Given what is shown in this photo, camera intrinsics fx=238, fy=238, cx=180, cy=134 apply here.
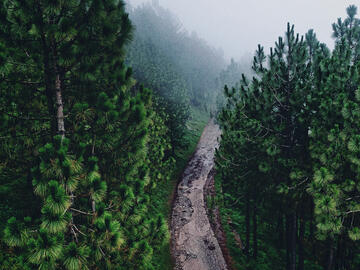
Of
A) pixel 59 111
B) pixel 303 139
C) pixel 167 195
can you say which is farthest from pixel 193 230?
pixel 59 111

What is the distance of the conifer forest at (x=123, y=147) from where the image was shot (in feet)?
16.9

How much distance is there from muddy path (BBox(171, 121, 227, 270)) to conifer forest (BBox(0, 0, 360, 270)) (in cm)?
12

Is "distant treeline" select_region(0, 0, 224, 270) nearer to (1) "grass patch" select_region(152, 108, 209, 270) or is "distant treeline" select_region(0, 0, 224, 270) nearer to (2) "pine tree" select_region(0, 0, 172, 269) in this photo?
(2) "pine tree" select_region(0, 0, 172, 269)

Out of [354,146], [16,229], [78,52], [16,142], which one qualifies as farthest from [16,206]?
[354,146]

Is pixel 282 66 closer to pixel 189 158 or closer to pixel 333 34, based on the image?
pixel 333 34

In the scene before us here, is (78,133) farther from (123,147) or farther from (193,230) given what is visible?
(193,230)

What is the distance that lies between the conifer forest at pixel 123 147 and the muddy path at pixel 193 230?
0.40ft

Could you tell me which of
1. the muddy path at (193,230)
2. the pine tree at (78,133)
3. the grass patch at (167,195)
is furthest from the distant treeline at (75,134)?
the muddy path at (193,230)

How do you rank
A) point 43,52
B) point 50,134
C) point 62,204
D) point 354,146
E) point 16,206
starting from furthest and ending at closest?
point 16,206
point 354,146
point 50,134
point 43,52
point 62,204

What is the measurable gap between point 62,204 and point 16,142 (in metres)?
3.18

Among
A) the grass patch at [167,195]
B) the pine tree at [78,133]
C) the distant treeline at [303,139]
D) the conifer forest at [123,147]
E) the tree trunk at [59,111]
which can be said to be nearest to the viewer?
the pine tree at [78,133]

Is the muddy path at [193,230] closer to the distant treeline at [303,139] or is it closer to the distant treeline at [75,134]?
the distant treeline at [303,139]

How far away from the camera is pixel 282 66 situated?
1019 cm

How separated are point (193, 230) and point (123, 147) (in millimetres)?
11551
